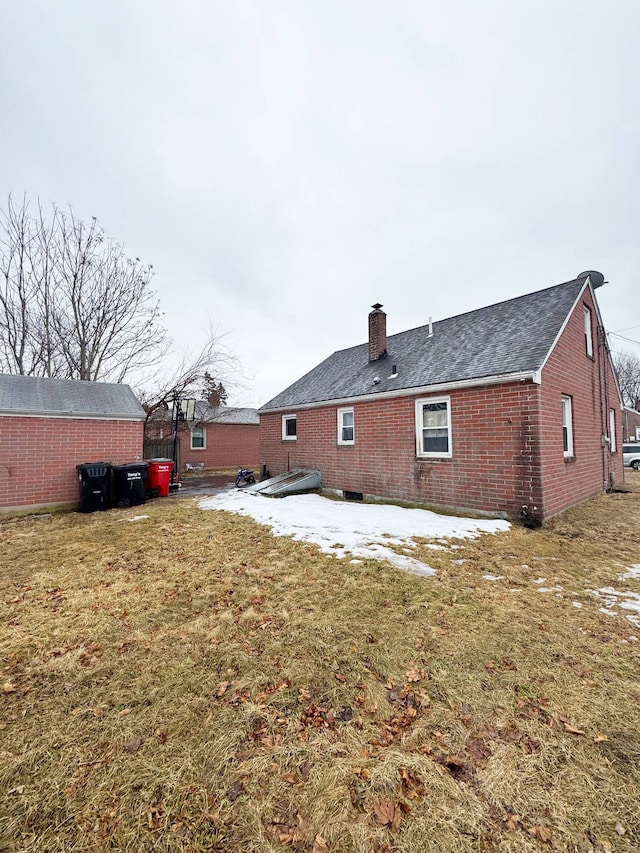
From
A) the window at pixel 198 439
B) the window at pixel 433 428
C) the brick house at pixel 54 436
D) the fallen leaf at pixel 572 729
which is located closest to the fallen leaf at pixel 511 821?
the fallen leaf at pixel 572 729

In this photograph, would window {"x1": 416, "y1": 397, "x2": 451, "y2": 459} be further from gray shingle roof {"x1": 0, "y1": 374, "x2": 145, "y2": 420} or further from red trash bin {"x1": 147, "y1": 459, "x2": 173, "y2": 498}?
gray shingle roof {"x1": 0, "y1": 374, "x2": 145, "y2": 420}

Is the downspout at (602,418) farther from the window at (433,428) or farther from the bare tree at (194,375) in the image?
the bare tree at (194,375)

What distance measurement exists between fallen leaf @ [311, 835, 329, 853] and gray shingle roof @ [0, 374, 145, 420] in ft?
34.3

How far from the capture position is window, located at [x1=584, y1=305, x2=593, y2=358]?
9977 millimetres

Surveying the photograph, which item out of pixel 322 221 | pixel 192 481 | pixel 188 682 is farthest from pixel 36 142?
pixel 188 682

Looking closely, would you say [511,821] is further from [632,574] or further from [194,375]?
[194,375]

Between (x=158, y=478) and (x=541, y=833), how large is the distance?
1099 cm

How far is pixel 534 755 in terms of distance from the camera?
6.06ft

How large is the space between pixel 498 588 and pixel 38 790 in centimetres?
423

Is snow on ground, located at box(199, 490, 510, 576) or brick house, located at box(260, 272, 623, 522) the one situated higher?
brick house, located at box(260, 272, 623, 522)

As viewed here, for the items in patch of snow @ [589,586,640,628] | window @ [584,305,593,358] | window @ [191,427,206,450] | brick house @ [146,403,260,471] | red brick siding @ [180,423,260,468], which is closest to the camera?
patch of snow @ [589,586,640,628]

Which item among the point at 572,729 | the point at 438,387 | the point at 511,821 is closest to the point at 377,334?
the point at 438,387

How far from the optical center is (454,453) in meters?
8.09

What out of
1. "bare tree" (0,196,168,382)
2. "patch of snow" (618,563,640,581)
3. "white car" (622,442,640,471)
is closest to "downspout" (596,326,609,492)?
"patch of snow" (618,563,640,581)
